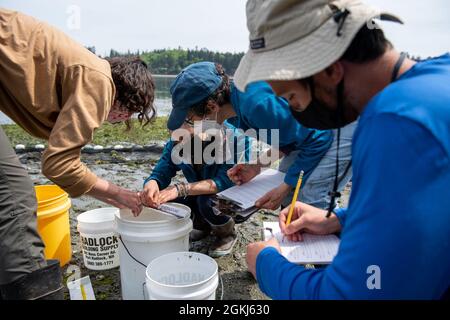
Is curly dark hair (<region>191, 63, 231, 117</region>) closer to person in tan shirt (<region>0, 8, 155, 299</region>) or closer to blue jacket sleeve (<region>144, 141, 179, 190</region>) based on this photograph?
blue jacket sleeve (<region>144, 141, 179, 190</region>)

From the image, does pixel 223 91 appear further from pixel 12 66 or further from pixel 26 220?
pixel 26 220

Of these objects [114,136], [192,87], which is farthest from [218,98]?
[114,136]

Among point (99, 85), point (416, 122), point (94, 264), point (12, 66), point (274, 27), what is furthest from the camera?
point (94, 264)

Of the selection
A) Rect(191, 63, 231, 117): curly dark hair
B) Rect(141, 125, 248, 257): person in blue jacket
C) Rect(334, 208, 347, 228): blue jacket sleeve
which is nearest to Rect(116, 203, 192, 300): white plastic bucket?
Rect(141, 125, 248, 257): person in blue jacket

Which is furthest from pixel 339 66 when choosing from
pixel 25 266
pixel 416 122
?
pixel 25 266

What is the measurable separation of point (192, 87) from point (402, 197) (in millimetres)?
1989

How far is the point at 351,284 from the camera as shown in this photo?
3.43 ft

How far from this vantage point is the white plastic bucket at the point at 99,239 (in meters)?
2.89

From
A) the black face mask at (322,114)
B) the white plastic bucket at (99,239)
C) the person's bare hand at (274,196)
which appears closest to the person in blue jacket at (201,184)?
the white plastic bucket at (99,239)

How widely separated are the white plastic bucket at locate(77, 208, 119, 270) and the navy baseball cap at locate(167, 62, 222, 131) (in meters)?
0.98

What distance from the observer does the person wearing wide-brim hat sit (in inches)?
36.1

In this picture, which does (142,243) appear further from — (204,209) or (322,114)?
(322,114)

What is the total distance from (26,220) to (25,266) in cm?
24

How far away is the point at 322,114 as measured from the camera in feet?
4.47
